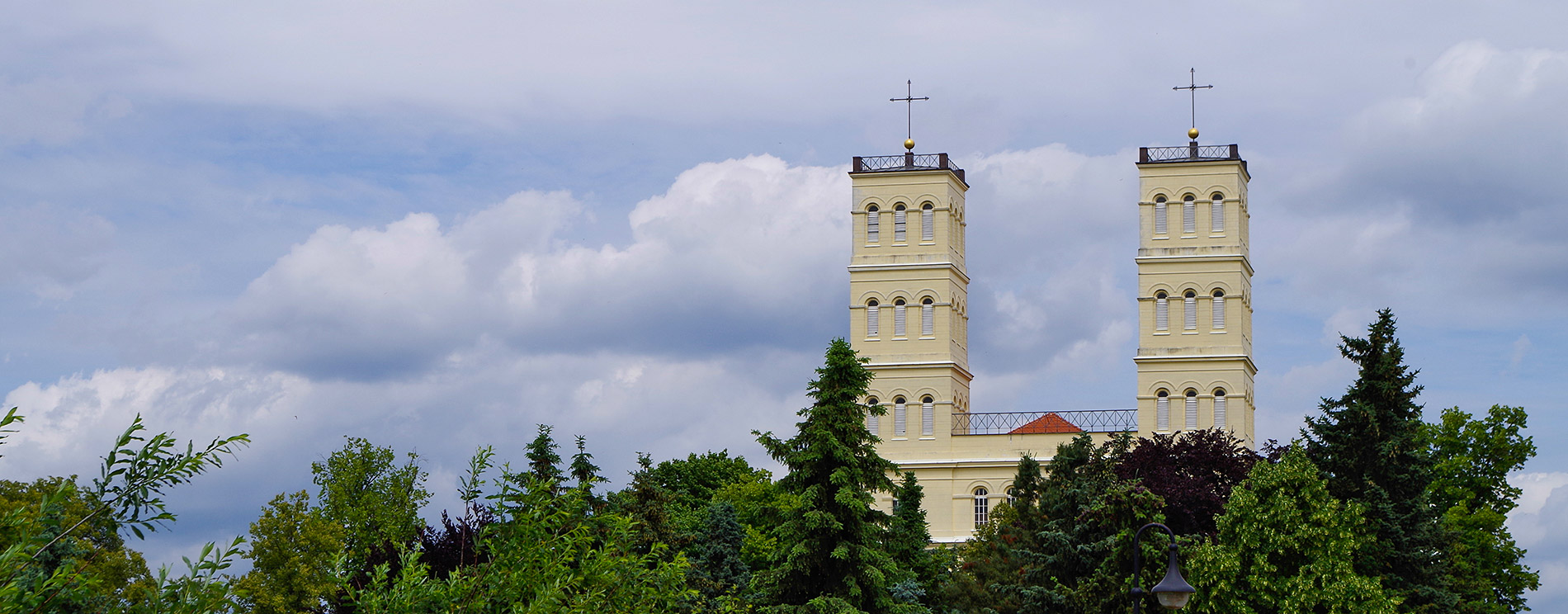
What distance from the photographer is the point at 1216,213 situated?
7094cm

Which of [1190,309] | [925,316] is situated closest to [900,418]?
[925,316]

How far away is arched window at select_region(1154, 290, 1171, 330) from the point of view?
70500 millimetres

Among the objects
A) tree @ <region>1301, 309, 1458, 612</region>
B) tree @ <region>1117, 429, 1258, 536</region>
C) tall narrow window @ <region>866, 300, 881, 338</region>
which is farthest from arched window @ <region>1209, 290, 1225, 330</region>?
tree @ <region>1301, 309, 1458, 612</region>

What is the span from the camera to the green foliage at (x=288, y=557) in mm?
46562

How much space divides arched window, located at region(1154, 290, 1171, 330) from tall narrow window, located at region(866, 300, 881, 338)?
1074 centimetres

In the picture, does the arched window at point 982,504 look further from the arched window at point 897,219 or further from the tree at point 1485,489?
the tree at point 1485,489

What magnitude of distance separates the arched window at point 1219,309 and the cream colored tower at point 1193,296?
0.10 feet

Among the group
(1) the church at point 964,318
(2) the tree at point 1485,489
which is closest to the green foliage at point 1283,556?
(2) the tree at point 1485,489

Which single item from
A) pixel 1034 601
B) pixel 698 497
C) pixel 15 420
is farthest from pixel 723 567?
pixel 15 420

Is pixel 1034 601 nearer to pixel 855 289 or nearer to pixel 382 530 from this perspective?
pixel 382 530

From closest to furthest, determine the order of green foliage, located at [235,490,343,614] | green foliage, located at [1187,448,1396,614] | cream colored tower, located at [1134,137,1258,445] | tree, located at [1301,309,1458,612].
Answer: green foliage, located at [1187,448,1396,614] < tree, located at [1301,309,1458,612] < green foliage, located at [235,490,343,614] < cream colored tower, located at [1134,137,1258,445]

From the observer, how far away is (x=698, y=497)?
68625 millimetres

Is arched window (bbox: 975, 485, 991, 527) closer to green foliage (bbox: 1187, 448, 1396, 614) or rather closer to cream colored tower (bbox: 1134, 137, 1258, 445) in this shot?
cream colored tower (bbox: 1134, 137, 1258, 445)

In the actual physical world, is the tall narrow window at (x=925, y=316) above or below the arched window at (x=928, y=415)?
above
